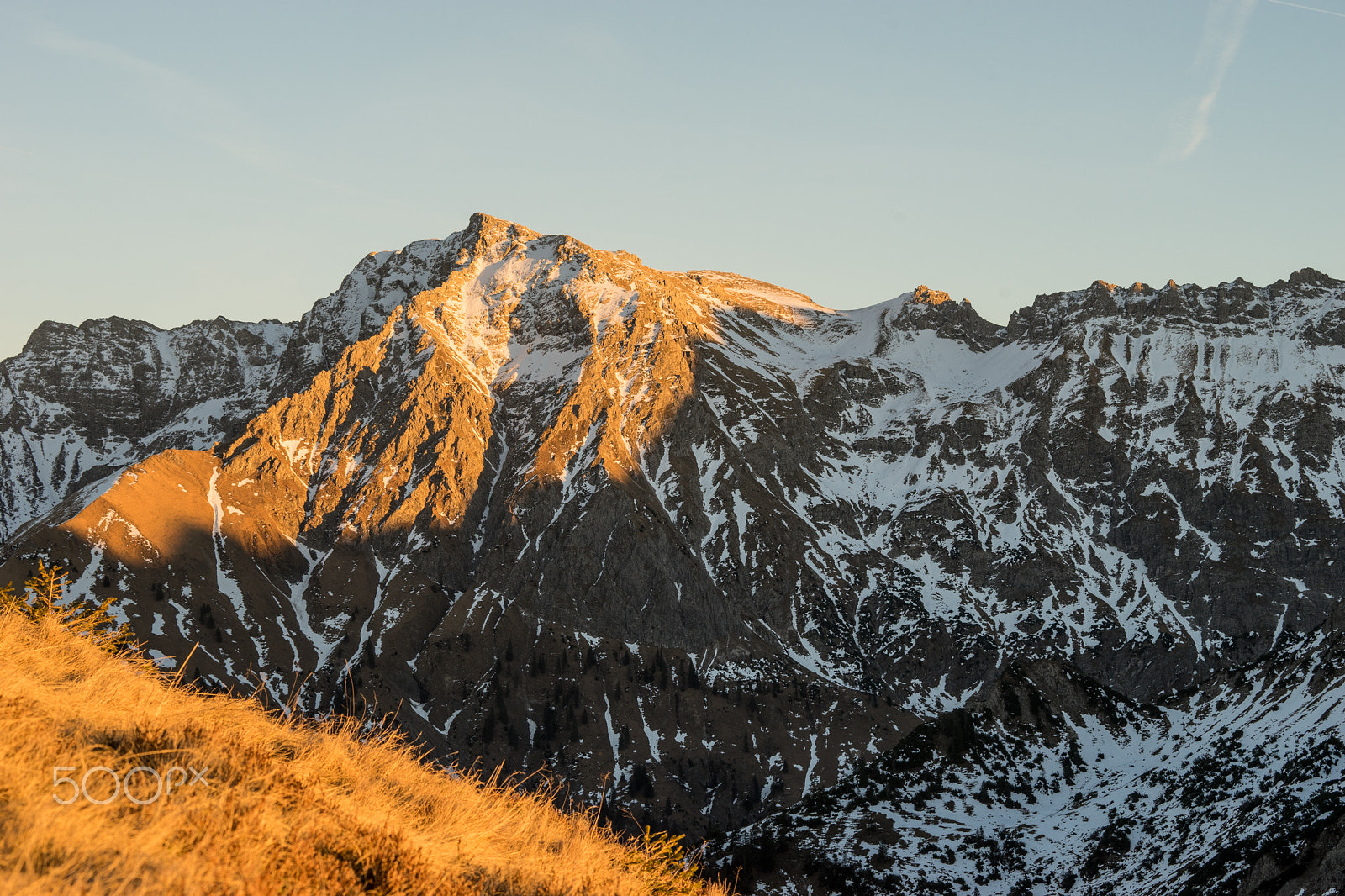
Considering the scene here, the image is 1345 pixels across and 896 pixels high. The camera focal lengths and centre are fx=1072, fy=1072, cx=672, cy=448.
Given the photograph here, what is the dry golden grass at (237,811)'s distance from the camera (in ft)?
24.5

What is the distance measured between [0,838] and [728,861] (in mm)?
64925

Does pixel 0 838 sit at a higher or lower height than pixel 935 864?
higher

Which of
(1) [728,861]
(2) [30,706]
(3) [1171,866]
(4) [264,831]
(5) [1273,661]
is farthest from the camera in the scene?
(5) [1273,661]

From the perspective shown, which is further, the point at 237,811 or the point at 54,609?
the point at 54,609

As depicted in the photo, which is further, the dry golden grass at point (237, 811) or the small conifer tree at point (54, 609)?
the small conifer tree at point (54, 609)

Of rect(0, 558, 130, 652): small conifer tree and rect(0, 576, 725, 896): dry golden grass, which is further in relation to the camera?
rect(0, 558, 130, 652): small conifer tree

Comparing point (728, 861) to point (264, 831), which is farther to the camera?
point (728, 861)

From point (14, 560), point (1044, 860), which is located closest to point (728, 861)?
point (1044, 860)

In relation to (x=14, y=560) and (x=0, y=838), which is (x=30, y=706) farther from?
(x=14, y=560)

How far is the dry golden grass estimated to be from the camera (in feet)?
24.5

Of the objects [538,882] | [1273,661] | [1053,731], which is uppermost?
[538,882]

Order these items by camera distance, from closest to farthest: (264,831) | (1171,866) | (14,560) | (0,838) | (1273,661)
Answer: (0,838) → (264,831) → (1171,866) → (1273,661) → (14,560)

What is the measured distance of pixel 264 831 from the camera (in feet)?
27.4

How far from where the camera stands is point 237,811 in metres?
8.60
